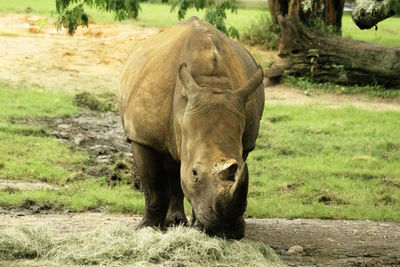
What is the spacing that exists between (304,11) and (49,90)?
615cm

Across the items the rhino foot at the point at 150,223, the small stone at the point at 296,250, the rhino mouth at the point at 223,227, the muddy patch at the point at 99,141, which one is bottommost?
the muddy patch at the point at 99,141

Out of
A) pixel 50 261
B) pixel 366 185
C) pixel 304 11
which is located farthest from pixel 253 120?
pixel 304 11

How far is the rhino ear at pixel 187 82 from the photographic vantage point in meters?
6.29

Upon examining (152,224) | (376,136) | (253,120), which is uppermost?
(253,120)

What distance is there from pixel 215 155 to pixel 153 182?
1593mm

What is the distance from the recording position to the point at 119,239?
6.32 metres

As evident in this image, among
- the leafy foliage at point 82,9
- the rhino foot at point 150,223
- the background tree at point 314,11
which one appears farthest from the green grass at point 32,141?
the background tree at point 314,11

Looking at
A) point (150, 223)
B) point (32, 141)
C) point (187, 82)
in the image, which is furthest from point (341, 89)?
point (187, 82)

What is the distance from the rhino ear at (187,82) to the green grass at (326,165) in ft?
10.8

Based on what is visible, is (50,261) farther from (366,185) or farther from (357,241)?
(366,185)

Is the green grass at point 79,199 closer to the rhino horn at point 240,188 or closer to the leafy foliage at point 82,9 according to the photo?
the leafy foliage at point 82,9

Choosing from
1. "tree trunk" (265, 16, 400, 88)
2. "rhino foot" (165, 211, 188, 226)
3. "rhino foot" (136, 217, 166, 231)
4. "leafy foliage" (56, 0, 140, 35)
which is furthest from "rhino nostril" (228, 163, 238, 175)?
"tree trunk" (265, 16, 400, 88)

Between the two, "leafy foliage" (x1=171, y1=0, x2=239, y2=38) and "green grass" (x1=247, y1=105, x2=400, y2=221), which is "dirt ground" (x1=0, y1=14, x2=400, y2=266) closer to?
"green grass" (x1=247, y1=105, x2=400, y2=221)

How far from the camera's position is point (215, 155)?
589cm
